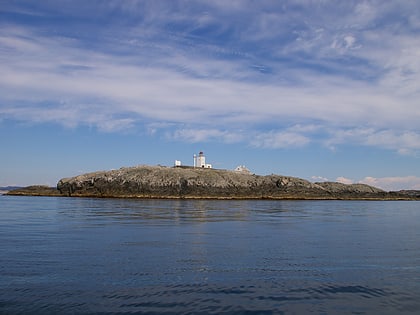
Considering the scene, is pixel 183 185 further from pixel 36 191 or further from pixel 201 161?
pixel 36 191

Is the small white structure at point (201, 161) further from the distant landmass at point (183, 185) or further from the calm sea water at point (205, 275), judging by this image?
the calm sea water at point (205, 275)

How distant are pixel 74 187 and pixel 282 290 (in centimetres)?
11761

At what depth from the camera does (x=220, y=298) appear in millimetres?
12109

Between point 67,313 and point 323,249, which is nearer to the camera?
point 67,313

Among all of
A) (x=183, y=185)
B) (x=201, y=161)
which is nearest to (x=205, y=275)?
(x=183, y=185)

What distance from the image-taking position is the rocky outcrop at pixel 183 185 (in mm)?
→ 111625

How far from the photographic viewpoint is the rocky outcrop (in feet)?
366

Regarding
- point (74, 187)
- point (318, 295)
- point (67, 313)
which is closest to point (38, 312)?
point (67, 313)

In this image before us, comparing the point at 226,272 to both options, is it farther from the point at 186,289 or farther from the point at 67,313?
the point at 67,313

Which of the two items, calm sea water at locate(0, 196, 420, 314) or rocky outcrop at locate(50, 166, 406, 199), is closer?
calm sea water at locate(0, 196, 420, 314)

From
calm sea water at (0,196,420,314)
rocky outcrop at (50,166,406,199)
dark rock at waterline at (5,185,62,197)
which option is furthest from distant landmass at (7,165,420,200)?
calm sea water at (0,196,420,314)

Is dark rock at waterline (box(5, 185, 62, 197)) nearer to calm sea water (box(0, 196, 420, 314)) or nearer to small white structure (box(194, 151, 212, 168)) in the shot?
small white structure (box(194, 151, 212, 168))

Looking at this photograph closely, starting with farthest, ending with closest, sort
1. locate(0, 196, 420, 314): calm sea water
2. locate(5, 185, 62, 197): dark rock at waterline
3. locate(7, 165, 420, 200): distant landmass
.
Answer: locate(5, 185, 62, 197): dark rock at waterline
locate(7, 165, 420, 200): distant landmass
locate(0, 196, 420, 314): calm sea water

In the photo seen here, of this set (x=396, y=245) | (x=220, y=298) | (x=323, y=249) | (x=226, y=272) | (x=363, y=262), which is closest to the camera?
(x=220, y=298)
